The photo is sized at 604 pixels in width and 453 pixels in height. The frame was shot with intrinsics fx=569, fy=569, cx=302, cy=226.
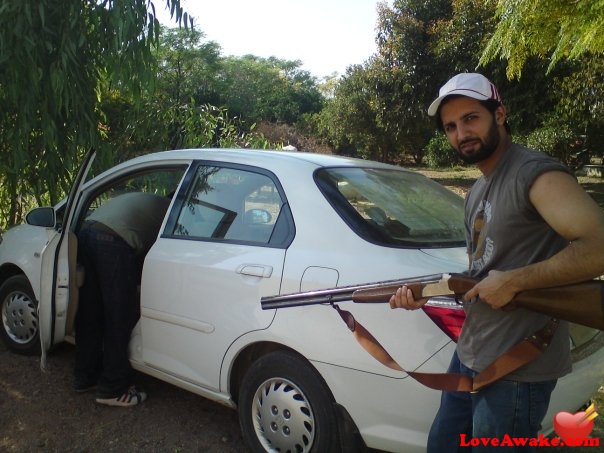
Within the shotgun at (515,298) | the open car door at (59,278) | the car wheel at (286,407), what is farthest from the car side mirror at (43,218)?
the shotgun at (515,298)

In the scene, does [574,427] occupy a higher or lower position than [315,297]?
lower

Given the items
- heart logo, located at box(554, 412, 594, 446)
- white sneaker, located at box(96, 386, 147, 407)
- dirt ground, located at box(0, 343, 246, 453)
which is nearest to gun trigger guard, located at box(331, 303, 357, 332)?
heart logo, located at box(554, 412, 594, 446)

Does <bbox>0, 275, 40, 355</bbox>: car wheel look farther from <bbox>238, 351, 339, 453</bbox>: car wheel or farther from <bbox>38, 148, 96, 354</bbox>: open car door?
<bbox>238, 351, 339, 453</bbox>: car wheel

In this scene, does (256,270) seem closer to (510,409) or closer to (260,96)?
(510,409)

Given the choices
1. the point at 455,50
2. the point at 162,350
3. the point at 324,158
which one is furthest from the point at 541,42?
the point at 455,50

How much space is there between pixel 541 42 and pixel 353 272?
18.6ft

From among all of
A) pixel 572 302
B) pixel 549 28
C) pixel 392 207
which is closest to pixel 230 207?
pixel 392 207

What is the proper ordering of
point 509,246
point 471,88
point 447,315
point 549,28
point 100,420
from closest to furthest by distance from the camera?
point 509,246, point 471,88, point 447,315, point 100,420, point 549,28

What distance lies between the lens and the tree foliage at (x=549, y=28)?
575 cm

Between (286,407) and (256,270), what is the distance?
26.8 inches

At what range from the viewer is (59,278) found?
140 inches

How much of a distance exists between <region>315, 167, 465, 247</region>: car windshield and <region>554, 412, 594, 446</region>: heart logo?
941 mm

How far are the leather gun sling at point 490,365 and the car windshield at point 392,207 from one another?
587 millimetres

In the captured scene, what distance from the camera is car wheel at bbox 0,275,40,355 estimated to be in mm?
4211
